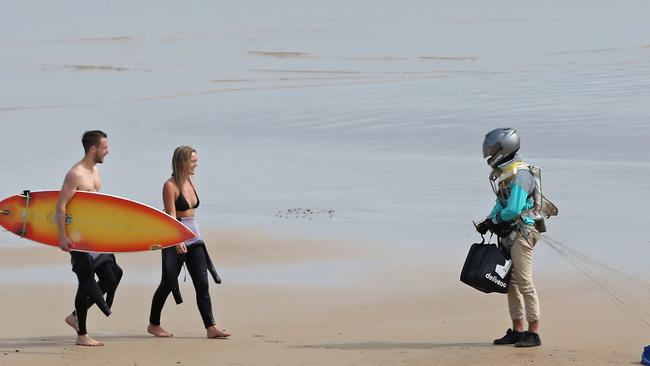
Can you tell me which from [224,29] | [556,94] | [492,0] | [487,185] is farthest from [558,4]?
[487,185]

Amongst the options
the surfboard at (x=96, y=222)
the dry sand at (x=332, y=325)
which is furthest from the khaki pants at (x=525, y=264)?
the surfboard at (x=96, y=222)

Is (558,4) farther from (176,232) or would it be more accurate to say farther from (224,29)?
(176,232)

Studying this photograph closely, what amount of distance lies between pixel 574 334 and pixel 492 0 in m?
48.7

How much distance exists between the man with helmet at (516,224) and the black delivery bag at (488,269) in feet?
0.26

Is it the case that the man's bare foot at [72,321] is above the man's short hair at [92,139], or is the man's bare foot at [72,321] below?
below

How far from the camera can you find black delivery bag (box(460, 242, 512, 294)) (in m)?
8.26

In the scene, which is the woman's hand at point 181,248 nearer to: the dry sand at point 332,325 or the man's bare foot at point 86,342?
the dry sand at point 332,325

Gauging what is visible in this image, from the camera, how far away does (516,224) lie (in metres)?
8.33

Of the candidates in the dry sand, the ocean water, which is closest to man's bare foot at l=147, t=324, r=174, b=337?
the dry sand

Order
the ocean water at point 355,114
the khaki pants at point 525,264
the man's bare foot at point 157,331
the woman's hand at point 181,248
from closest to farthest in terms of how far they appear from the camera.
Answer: the khaki pants at point 525,264 → the woman's hand at point 181,248 → the man's bare foot at point 157,331 → the ocean water at point 355,114

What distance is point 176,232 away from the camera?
8562 millimetres

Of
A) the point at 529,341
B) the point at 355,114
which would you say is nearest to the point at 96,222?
the point at 529,341

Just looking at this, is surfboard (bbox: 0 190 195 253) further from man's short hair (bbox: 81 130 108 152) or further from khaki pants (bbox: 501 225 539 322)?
khaki pants (bbox: 501 225 539 322)

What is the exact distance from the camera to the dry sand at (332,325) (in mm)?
7988
